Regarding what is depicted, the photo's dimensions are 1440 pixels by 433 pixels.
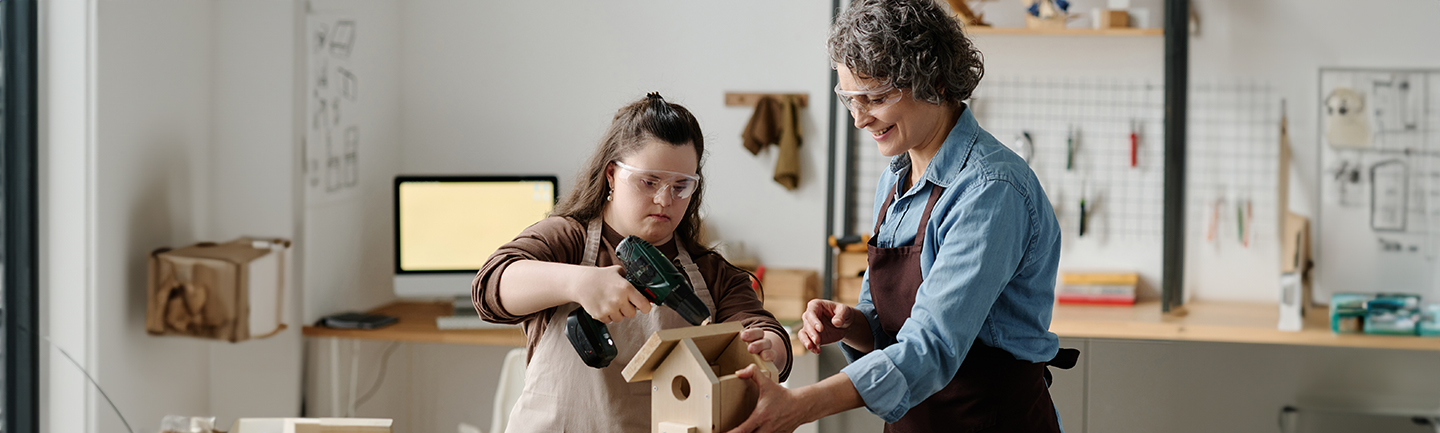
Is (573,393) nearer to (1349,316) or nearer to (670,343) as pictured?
(670,343)

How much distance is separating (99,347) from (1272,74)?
3603 millimetres

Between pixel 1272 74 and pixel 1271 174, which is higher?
pixel 1272 74

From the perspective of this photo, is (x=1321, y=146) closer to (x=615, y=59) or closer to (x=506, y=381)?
(x=615, y=59)

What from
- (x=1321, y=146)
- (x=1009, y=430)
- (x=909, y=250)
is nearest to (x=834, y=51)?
(x=909, y=250)

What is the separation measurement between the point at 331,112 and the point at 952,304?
8.11ft

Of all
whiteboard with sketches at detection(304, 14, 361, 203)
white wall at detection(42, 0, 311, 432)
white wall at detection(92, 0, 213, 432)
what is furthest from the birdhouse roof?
whiteboard with sketches at detection(304, 14, 361, 203)

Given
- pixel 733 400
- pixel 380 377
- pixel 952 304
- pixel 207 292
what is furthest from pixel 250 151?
pixel 952 304

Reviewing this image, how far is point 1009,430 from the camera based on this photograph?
1.36 metres

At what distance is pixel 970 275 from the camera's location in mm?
1149

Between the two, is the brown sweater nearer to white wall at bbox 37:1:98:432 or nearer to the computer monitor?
white wall at bbox 37:1:98:432

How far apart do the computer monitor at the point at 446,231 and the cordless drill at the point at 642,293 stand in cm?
200

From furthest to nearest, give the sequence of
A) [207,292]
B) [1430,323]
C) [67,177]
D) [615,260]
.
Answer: [1430,323] → [207,292] → [67,177] → [615,260]

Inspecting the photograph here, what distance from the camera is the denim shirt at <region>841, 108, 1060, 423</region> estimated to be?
3.78 feet

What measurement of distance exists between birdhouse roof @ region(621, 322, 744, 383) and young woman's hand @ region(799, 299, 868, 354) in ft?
0.56
